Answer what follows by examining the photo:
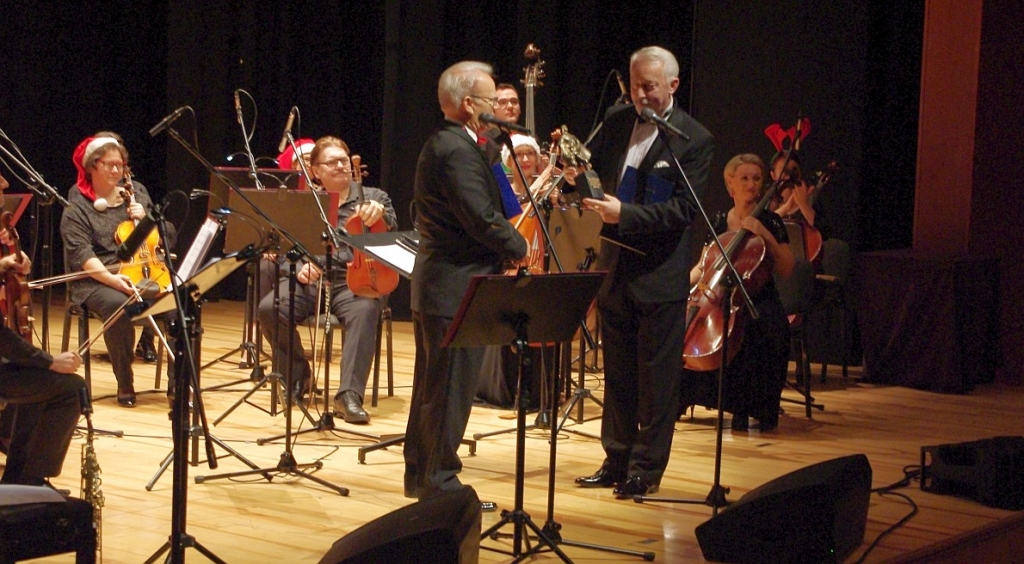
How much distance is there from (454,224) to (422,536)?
4.35 feet

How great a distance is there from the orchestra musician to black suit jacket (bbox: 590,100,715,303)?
1918 mm

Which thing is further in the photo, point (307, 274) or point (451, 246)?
point (307, 274)

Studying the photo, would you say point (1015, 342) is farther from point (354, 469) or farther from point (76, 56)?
point (76, 56)

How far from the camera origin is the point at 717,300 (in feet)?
17.4

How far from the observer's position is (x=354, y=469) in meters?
4.79

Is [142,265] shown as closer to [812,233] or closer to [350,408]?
[350,408]

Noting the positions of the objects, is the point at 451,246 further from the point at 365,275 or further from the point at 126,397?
the point at 126,397

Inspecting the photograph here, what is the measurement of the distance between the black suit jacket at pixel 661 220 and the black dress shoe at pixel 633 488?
25.7 inches

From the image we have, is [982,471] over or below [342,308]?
below

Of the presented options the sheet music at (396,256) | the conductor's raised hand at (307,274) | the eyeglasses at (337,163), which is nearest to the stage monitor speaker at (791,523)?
the sheet music at (396,256)

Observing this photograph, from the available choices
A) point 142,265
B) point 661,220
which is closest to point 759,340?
point 661,220

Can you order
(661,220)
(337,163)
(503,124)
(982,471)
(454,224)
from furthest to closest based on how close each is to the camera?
(337,163), (982,471), (661,220), (454,224), (503,124)

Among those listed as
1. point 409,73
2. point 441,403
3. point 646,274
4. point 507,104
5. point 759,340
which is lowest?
point 441,403

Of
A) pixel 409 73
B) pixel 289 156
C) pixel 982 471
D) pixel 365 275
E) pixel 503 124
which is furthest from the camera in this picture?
pixel 409 73
